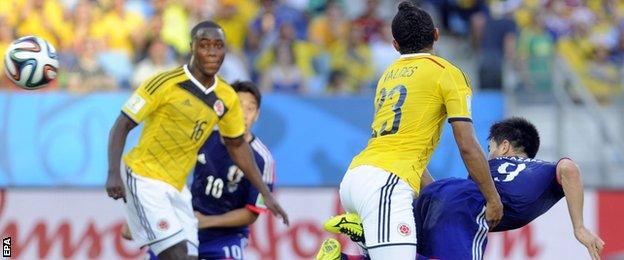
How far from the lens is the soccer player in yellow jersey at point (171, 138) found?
8609 millimetres

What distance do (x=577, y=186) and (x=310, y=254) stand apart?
5419mm

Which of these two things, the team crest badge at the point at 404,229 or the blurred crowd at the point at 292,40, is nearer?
the team crest badge at the point at 404,229

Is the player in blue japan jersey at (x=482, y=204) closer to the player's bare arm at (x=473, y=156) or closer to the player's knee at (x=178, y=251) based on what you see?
the player's bare arm at (x=473, y=156)

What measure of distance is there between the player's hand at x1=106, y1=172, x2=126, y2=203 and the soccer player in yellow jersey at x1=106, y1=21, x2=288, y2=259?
31 cm

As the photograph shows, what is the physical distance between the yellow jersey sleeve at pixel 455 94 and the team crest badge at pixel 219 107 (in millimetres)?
2158

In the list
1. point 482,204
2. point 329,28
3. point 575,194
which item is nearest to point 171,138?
point 482,204

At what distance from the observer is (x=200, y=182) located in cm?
948

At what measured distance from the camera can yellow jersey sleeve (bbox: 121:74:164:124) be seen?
855cm

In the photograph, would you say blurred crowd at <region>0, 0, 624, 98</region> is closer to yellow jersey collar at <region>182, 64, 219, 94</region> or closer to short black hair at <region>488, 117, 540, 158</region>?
yellow jersey collar at <region>182, 64, 219, 94</region>

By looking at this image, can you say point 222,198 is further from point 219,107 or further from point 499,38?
point 499,38

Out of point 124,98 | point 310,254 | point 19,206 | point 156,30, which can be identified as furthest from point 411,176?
point 156,30

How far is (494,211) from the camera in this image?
7270 millimetres

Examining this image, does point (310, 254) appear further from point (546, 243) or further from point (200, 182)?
point (200, 182)

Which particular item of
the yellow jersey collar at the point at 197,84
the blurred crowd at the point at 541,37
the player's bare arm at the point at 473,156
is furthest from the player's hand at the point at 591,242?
the blurred crowd at the point at 541,37
